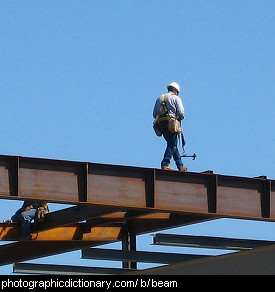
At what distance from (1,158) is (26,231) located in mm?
2956

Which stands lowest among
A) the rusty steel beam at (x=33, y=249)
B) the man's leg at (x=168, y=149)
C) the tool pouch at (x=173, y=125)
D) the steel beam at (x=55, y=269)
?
the steel beam at (x=55, y=269)

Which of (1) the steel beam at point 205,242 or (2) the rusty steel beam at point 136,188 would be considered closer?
(2) the rusty steel beam at point 136,188

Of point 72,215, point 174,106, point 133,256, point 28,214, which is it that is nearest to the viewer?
point 72,215

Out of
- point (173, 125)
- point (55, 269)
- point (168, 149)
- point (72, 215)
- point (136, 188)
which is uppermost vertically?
point (173, 125)

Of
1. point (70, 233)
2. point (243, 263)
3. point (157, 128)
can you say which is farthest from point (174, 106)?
point (243, 263)

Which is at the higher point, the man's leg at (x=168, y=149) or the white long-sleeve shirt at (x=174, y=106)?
the white long-sleeve shirt at (x=174, y=106)

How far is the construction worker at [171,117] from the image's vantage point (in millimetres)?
30375

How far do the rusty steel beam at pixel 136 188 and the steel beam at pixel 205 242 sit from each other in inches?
67.7

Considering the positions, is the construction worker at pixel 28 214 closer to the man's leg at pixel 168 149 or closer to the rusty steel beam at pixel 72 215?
the rusty steel beam at pixel 72 215

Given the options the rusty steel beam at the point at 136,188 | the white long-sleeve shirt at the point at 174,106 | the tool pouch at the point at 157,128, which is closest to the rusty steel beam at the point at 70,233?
the rusty steel beam at the point at 136,188

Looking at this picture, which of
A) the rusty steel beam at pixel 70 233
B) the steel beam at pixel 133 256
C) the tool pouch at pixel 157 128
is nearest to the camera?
the rusty steel beam at pixel 70 233

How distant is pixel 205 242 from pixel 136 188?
3321 mm

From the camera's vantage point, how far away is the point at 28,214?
30078mm

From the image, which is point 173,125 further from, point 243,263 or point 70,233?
point 243,263
